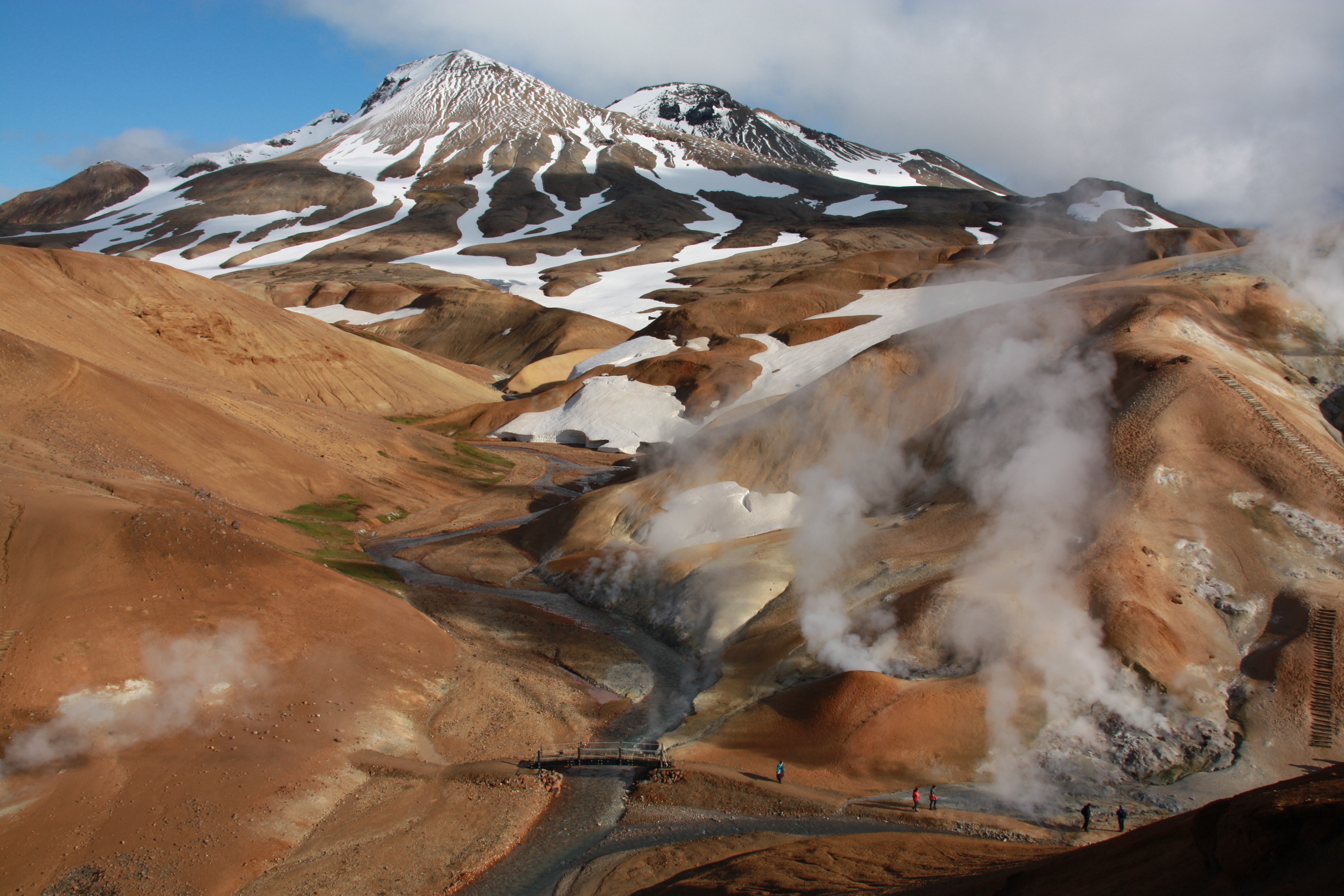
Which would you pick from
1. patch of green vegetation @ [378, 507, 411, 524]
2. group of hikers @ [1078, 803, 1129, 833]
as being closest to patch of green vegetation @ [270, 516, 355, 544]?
patch of green vegetation @ [378, 507, 411, 524]

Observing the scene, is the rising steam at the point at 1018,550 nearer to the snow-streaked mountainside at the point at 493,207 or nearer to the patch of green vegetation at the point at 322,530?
the patch of green vegetation at the point at 322,530

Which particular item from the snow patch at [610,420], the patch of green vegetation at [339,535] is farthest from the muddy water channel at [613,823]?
the snow patch at [610,420]

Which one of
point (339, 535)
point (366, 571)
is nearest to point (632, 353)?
point (339, 535)

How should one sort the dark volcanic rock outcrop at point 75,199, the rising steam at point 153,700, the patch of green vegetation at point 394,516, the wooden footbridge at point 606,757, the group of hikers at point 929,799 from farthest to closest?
1. the dark volcanic rock outcrop at point 75,199
2. the patch of green vegetation at point 394,516
3. the wooden footbridge at point 606,757
4. the rising steam at point 153,700
5. the group of hikers at point 929,799

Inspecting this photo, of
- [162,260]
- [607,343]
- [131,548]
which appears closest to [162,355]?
[131,548]

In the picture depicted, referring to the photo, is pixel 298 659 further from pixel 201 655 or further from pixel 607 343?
pixel 607 343

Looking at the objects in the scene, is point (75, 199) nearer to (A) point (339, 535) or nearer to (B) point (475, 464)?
(B) point (475, 464)
